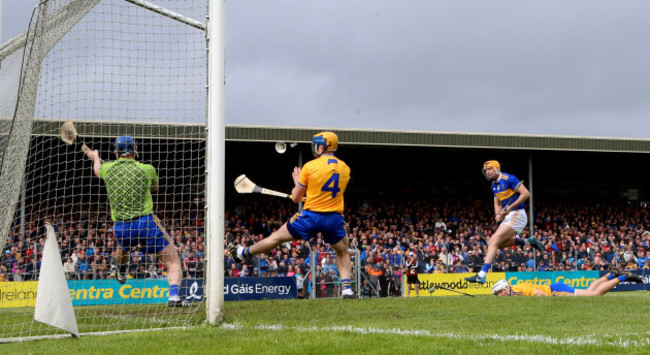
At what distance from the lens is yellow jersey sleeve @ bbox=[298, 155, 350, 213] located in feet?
31.9

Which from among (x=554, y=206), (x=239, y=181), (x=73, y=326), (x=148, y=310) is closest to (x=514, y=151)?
(x=554, y=206)

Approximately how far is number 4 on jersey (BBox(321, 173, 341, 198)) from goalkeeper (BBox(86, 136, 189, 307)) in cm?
219

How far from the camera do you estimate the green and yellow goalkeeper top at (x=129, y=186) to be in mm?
9062

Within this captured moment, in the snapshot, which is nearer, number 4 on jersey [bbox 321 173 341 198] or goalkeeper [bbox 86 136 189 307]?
goalkeeper [bbox 86 136 189 307]

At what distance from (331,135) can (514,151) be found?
24199 millimetres

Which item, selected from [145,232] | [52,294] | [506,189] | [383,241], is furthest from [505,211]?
[383,241]

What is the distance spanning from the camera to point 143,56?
829cm

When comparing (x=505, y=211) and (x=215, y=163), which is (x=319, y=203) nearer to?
(x=215, y=163)

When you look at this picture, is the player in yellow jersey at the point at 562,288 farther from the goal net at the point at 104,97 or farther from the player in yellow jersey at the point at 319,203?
the goal net at the point at 104,97

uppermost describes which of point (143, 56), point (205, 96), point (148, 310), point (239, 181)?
point (143, 56)

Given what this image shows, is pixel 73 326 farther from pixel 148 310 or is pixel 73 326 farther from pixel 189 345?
pixel 148 310

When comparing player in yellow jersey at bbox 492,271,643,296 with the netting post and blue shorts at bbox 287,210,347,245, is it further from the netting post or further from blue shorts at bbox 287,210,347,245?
the netting post

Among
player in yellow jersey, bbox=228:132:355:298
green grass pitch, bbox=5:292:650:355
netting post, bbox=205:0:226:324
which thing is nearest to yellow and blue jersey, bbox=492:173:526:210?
green grass pitch, bbox=5:292:650:355

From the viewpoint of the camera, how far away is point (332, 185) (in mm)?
A: 9727
